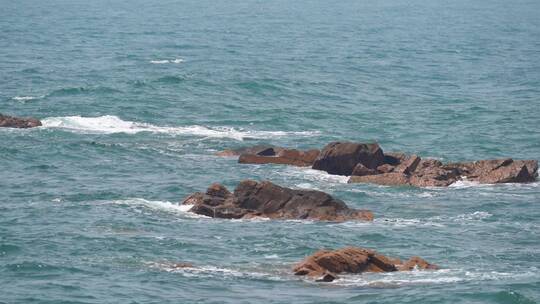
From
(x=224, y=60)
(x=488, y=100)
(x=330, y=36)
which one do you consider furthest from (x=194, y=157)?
(x=330, y=36)

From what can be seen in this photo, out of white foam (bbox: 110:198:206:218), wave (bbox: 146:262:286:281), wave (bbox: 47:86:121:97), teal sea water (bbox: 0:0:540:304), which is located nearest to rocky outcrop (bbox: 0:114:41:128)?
teal sea water (bbox: 0:0:540:304)

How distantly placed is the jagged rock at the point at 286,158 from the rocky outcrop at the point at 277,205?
12.2 metres

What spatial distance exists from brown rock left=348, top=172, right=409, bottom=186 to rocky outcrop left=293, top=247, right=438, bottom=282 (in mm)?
17153

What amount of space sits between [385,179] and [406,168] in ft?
5.16

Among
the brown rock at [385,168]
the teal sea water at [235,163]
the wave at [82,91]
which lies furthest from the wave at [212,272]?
the wave at [82,91]

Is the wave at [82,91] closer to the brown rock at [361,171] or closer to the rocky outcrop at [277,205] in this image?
the brown rock at [361,171]

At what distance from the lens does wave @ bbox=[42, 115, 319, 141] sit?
78938 mm

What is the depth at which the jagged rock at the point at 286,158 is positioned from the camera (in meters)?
68.9

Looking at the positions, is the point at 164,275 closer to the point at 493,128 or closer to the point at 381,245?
the point at 381,245

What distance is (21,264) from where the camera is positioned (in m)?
46.2

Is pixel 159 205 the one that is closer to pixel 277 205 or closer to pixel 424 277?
pixel 277 205

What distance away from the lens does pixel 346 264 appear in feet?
149

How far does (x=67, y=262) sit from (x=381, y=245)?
12.6m

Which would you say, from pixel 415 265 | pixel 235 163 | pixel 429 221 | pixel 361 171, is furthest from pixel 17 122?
pixel 415 265
